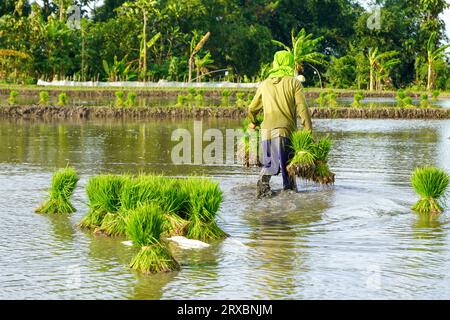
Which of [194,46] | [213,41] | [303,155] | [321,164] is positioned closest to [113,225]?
[303,155]

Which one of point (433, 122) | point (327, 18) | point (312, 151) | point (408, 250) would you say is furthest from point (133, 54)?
point (408, 250)

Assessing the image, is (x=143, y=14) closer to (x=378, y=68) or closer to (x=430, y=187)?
(x=378, y=68)

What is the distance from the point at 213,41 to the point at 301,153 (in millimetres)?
43543

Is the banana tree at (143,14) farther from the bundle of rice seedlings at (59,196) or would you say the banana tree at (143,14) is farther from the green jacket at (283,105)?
the bundle of rice seedlings at (59,196)

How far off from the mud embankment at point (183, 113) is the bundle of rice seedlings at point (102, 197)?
1802 centimetres

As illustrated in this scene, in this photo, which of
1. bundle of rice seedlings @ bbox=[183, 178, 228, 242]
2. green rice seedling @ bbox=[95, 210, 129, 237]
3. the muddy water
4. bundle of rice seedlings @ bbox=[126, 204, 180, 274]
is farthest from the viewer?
green rice seedling @ bbox=[95, 210, 129, 237]

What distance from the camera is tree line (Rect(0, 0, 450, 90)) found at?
43.2m

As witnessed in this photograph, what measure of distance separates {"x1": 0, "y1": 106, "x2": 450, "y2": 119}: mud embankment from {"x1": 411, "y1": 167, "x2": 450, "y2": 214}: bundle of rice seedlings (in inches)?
701

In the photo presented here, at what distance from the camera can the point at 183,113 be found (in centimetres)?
2720

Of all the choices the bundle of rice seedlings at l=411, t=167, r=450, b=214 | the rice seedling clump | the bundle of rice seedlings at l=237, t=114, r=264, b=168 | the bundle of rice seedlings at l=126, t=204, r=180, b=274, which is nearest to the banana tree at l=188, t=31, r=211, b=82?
the bundle of rice seedlings at l=237, t=114, r=264, b=168

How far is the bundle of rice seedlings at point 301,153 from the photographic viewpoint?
33.8 ft

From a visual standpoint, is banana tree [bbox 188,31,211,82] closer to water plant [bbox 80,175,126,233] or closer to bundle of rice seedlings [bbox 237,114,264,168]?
bundle of rice seedlings [bbox 237,114,264,168]

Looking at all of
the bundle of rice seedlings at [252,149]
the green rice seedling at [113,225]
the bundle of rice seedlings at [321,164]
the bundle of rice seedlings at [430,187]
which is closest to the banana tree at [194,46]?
the bundle of rice seedlings at [252,149]

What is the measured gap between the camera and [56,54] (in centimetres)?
4316
